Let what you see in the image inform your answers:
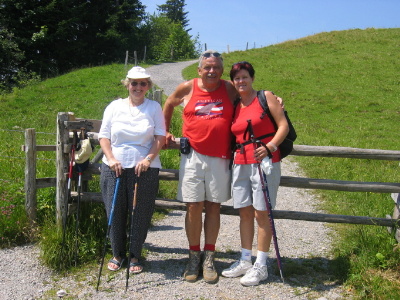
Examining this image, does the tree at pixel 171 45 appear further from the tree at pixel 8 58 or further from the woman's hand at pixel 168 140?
the woman's hand at pixel 168 140

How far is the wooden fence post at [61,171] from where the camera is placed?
5262 mm

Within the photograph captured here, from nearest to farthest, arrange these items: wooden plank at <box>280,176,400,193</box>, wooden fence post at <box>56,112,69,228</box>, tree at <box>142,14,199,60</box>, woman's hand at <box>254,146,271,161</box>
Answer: woman's hand at <box>254,146,271,161</box> → wooden plank at <box>280,176,400,193</box> → wooden fence post at <box>56,112,69,228</box> → tree at <box>142,14,199,60</box>

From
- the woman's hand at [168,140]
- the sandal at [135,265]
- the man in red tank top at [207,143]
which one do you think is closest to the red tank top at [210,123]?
the man in red tank top at [207,143]

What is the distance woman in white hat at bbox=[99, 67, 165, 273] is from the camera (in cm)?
459

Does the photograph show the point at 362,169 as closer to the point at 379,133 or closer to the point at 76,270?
the point at 379,133

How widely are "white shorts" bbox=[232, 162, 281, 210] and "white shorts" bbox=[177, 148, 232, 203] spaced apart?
115 mm

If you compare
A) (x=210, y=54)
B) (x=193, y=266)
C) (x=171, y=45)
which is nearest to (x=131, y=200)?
(x=193, y=266)

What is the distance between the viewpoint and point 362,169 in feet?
32.6

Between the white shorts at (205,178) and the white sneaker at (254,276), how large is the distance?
2.65 ft

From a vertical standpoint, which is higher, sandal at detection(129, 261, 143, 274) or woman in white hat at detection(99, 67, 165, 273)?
woman in white hat at detection(99, 67, 165, 273)

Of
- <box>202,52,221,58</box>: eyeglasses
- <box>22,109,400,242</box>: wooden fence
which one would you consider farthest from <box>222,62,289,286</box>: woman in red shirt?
<box>22,109,400,242</box>: wooden fence

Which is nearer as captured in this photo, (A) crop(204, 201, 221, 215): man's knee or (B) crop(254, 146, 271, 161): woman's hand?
(B) crop(254, 146, 271, 161): woman's hand

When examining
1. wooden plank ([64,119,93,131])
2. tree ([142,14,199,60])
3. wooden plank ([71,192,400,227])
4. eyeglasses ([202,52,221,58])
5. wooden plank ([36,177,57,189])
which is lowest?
wooden plank ([71,192,400,227])

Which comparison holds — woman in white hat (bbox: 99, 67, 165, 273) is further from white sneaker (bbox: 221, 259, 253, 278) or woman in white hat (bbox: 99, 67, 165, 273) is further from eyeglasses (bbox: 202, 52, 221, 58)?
white sneaker (bbox: 221, 259, 253, 278)
